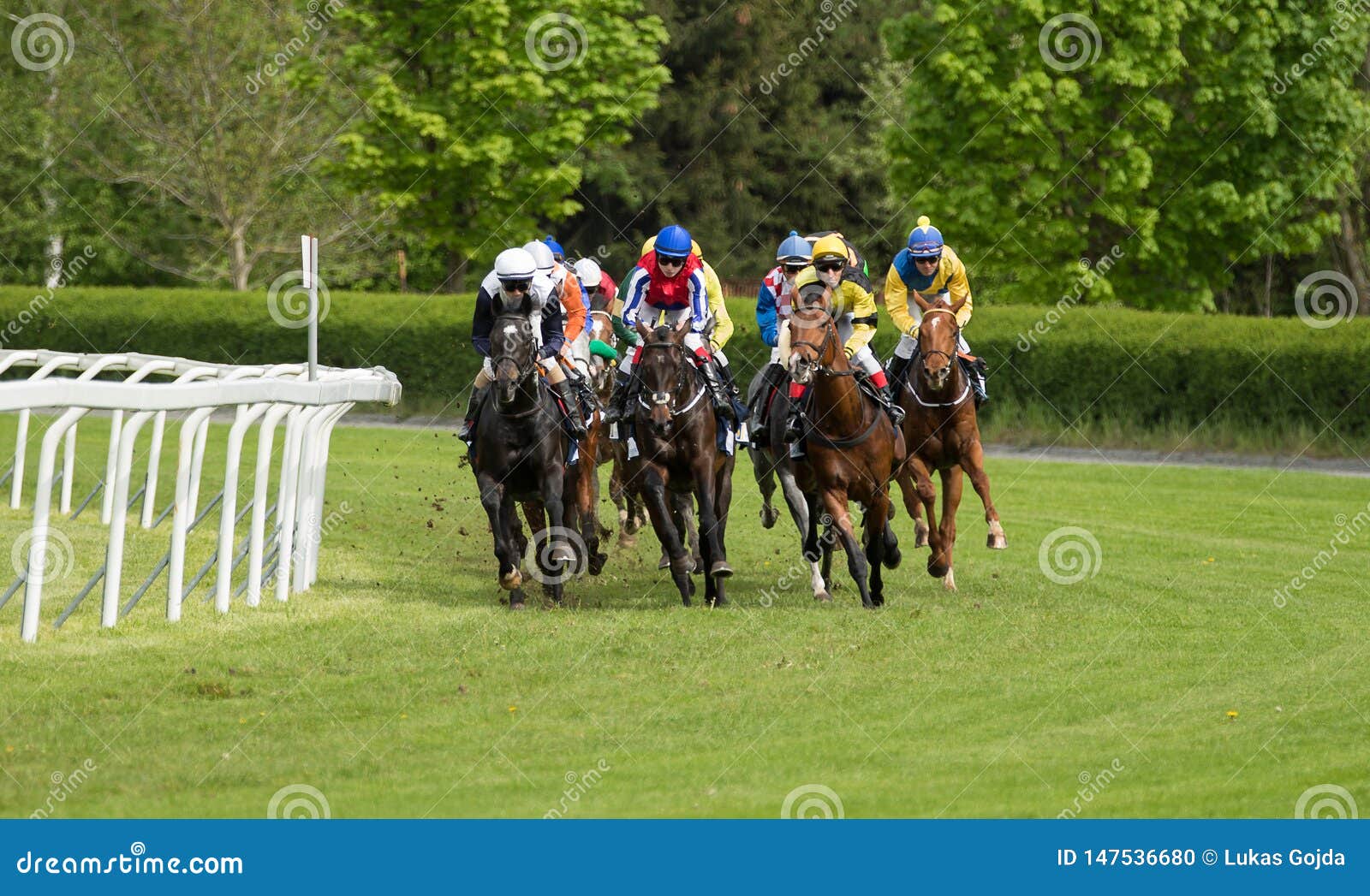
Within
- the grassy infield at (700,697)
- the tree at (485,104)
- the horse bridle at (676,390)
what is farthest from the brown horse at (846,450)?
the tree at (485,104)

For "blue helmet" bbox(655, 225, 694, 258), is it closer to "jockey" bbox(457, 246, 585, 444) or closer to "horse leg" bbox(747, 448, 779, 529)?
"jockey" bbox(457, 246, 585, 444)

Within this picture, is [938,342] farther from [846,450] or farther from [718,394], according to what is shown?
[718,394]

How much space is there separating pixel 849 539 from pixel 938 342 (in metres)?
1.50

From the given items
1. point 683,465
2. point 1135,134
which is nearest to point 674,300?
point 683,465

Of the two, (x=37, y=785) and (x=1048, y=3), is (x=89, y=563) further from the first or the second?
(x=1048, y=3)

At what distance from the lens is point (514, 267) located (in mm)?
10789

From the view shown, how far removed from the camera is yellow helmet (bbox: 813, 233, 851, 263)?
11.4 meters

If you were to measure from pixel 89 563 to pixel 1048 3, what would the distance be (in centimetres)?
2094

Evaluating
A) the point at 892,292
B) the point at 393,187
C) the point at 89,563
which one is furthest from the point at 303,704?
the point at 393,187

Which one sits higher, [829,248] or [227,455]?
[829,248]

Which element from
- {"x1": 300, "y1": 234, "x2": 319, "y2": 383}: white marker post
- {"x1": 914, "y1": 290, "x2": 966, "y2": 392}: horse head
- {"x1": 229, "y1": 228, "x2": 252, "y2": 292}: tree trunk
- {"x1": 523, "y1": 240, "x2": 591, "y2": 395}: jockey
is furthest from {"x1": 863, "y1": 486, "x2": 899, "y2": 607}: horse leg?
{"x1": 229, "y1": 228, "x2": 252, "y2": 292}: tree trunk

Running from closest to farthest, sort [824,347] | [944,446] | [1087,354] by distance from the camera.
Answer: [824,347]
[944,446]
[1087,354]

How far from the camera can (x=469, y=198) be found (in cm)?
3484

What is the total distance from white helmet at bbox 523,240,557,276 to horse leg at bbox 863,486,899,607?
2.72 meters
